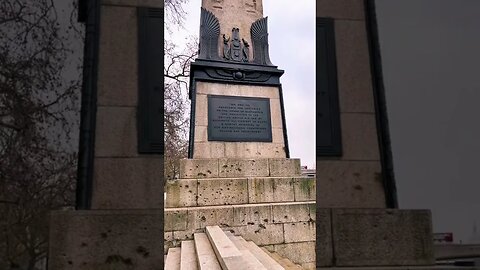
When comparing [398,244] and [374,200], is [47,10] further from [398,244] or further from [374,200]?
[398,244]

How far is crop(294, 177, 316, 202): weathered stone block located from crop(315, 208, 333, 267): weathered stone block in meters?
5.36

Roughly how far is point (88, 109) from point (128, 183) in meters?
0.67

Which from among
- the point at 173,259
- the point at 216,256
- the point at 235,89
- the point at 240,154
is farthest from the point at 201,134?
the point at 216,256

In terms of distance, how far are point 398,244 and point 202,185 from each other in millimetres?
5387

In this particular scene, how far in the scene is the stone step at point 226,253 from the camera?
13.7ft

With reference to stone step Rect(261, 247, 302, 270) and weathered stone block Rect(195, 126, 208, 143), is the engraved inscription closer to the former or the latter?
weathered stone block Rect(195, 126, 208, 143)

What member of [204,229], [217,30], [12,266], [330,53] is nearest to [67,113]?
[12,266]

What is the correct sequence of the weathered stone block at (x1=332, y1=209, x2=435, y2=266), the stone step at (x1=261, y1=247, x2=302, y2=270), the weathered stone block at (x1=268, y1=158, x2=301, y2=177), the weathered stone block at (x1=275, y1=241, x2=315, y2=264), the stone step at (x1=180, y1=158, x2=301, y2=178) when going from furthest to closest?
the weathered stone block at (x1=268, y1=158, x2=301, y2=177) → the stone step at (x1=180, y1=158, x2=301, y2=178) → the weathered stone block at (x1=275, y1=241, x2=315, y2=264) → the stone step at (x1=261, y1=247, x2=302, y2=270) → the weathered stone block at (x1=332, y1=209, x2=435, y2=266)

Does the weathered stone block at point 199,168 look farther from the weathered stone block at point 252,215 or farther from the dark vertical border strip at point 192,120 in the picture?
the weathered stone block at point 252,215

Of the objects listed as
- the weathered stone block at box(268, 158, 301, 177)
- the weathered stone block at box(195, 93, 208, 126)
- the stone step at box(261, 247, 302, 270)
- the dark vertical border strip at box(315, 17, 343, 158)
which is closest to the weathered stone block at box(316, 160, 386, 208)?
the dark vertical border strip at box(315, 17, 343, 158)

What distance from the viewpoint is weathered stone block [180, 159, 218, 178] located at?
27.8 ft

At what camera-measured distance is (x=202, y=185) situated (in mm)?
8023

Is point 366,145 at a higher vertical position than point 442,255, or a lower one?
higher

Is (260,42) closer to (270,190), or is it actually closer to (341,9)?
(270,190)
